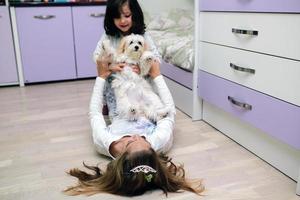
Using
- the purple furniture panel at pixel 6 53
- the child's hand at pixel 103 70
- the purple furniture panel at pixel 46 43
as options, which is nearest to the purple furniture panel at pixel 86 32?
the purple furniture panel at pixel 46 43

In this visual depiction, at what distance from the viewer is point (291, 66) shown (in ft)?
3.99

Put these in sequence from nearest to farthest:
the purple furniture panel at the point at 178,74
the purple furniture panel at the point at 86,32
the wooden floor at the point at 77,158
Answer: the wooden floor at the point at 77,158, the purple furniture panel at the point at 178,74, the purple furniture panel at the point at 86,32

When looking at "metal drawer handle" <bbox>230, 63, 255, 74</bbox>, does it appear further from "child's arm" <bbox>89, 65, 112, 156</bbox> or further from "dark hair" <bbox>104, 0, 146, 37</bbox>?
"child's arm" <bbox>89, 65, 112, 156</bbox>

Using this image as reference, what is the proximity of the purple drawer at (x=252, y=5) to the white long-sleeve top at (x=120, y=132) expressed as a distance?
474mm

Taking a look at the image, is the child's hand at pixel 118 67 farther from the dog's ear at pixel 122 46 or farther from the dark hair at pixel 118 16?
the dark hair at pixel 118 16

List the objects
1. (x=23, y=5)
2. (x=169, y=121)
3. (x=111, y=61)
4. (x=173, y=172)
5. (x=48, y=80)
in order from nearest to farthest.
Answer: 1. (x=173, y=172)
2. (x=169, y=121)
3. (x=111, y=61)
4. (x=23, y=5)
5. (x=48, y=80)

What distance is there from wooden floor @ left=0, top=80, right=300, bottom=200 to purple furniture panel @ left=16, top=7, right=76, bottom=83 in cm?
64

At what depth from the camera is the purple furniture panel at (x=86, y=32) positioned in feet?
9.37

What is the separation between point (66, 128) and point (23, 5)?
133 centimetres

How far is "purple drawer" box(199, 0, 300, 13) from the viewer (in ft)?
3.88

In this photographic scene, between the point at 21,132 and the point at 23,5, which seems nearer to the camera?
the point at 21,132

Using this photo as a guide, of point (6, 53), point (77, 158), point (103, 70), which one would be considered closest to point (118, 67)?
point (103, 70)

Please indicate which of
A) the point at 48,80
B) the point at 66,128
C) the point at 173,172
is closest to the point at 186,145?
the point at 173,172

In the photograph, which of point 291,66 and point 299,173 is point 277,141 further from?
point 291,66
